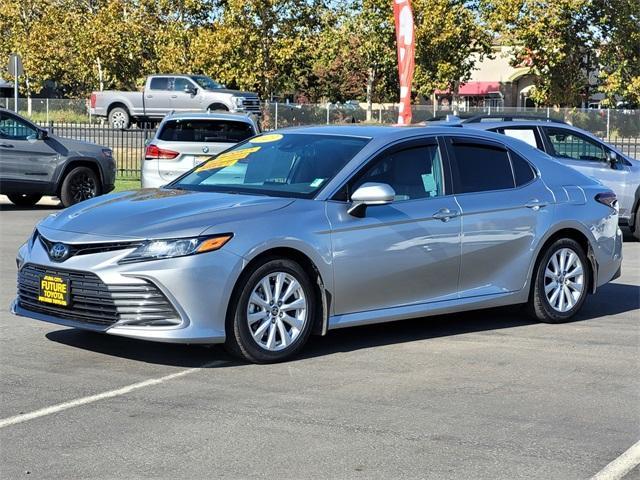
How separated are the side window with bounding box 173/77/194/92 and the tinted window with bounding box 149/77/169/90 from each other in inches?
13.6

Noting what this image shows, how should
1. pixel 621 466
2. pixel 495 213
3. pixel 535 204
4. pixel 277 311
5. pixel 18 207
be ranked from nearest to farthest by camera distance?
pixel 621 466 → pixel 277 311 → pixel 495 213 → pixel 535 204 → pixel 18 207

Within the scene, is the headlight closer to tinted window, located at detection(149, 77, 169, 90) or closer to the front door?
the front door

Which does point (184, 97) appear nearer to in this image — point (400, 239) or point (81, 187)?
point (81, 187)

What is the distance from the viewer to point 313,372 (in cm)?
705

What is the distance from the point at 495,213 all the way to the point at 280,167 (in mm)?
1699

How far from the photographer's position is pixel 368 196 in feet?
24.4

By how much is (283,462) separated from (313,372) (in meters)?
1.89

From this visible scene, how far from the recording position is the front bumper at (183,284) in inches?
265

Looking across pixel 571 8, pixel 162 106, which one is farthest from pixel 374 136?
pixel 571 8

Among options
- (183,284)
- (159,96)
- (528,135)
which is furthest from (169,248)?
(159,96)

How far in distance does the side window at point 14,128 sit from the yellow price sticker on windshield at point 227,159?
9986 millimetres

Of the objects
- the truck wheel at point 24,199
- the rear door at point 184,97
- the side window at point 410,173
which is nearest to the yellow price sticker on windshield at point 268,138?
the side window at point 410,173

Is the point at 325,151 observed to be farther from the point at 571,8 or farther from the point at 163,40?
the point at 163,40

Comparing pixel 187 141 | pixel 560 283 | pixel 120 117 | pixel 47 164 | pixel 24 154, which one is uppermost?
pixel 120 117
